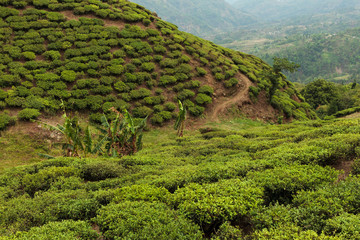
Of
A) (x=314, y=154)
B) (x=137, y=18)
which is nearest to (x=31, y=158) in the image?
(x=314, y=154)

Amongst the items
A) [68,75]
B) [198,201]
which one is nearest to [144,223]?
[198,201]

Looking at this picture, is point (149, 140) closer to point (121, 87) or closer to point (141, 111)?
point (141, 111)

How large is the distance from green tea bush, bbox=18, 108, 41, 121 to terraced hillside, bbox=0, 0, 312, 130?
0.08 metres

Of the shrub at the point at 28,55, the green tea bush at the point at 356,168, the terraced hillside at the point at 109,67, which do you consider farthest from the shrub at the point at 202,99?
the green tea bush at the point at 356,168

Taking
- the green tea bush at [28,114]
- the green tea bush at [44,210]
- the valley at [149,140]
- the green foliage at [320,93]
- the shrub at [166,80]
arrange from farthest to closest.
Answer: the green foliage at [320,93], the shrub at [166,80], the green tea bush at [28,114], the green tea bush at [44,210], the valley at [149,140]

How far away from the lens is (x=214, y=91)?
3203cm

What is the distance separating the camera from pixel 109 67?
27.6m

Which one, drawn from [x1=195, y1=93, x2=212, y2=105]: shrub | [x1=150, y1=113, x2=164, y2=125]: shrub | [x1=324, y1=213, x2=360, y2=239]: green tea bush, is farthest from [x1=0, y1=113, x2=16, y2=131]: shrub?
[x1=324, y1=213, x2=360, y2=239]: green tea bush

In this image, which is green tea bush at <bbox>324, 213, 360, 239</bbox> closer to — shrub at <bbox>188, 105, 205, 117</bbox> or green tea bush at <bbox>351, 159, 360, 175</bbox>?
green tea bush at <bbox>351, 159, 360, 175</bbox>

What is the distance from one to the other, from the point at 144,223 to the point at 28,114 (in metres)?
19.4

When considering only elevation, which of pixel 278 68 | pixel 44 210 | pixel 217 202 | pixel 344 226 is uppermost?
pixel 278 68

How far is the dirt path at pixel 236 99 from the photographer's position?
29.6 meters

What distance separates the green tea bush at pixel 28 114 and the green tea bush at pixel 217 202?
60.6 ft

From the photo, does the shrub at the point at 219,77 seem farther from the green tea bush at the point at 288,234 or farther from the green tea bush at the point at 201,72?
the green tea bush at the point at 288,234
